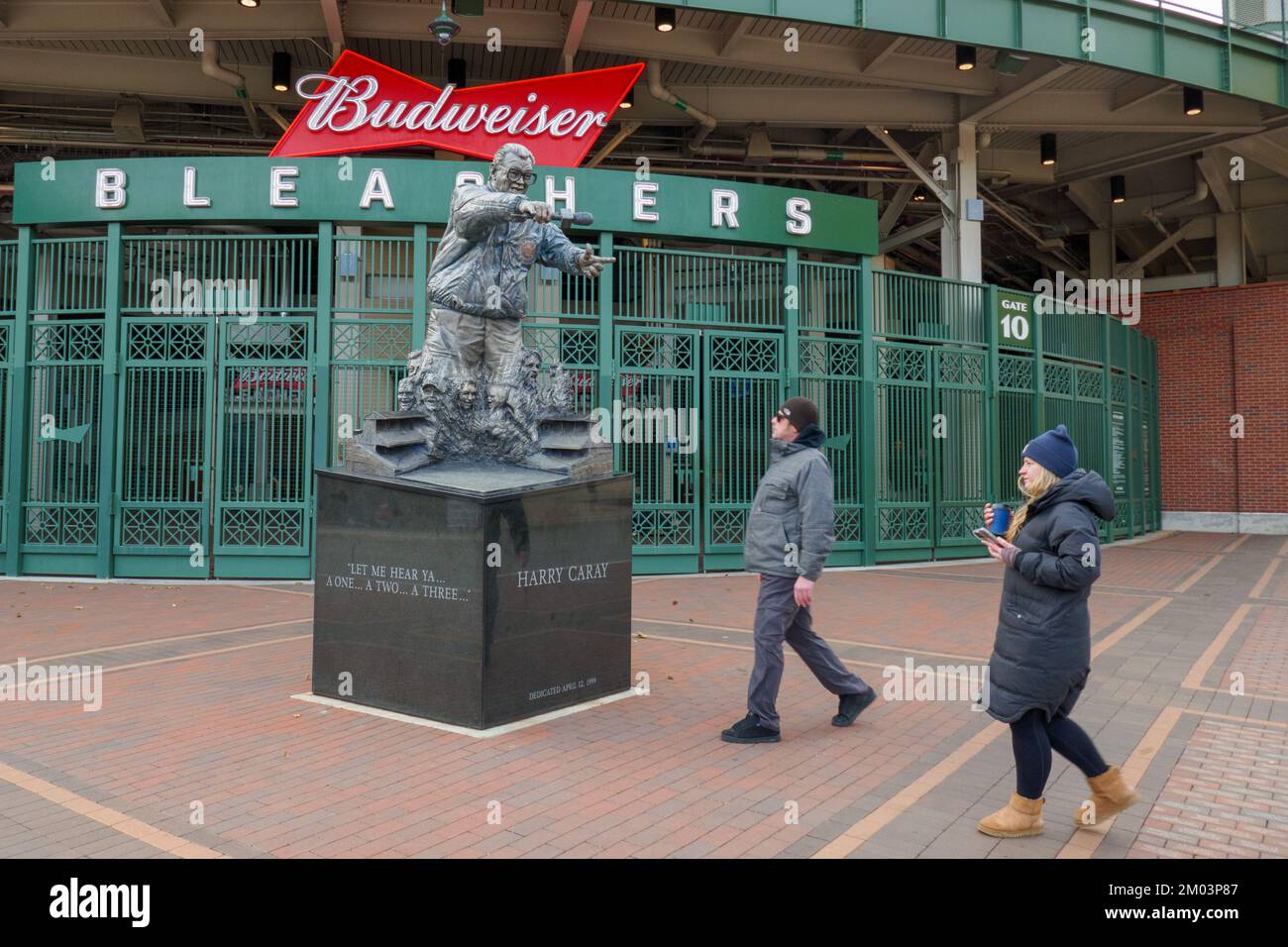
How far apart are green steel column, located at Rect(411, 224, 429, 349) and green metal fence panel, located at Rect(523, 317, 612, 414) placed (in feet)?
4.60

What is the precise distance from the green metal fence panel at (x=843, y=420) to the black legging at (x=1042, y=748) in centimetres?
1026

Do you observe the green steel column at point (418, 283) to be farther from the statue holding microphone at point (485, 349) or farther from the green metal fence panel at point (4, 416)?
the statue holding microphone at point (485, 349)

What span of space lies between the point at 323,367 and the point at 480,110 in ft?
15.3

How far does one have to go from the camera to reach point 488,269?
6.88 metres

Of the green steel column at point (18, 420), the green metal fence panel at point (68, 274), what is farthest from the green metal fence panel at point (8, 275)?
the green metal fence panel at point (68, 274)

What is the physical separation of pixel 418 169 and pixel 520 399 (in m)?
7.14

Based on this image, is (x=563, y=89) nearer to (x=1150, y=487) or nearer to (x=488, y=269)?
(x=488, y=269)

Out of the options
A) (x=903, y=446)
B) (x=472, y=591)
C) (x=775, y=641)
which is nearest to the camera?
(x=775, y=641)

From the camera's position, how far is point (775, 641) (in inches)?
209

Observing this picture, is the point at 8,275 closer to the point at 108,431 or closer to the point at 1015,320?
the point at 108,431

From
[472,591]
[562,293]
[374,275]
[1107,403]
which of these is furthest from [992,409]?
[472,591]

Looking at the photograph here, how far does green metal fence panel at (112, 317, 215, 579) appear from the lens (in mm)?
12492

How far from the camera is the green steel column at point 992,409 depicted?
15.7 m

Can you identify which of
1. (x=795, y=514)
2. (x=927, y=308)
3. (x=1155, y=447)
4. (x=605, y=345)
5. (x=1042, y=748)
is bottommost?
(x=1042, y=748)
